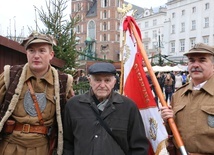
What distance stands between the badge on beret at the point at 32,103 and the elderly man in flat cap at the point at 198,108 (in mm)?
1276

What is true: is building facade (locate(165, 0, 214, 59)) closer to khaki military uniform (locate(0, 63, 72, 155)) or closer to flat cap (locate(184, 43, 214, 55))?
flat cap (locate(184, 43, 214, 55))

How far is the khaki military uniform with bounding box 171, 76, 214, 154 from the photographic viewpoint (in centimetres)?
286

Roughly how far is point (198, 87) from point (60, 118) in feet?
5.02

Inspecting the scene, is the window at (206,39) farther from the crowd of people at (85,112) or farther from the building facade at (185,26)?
the crowd of people at (85,112)

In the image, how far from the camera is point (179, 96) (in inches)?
130

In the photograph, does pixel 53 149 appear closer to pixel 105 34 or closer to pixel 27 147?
pixel 27 147

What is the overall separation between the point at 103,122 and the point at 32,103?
2.74 feet

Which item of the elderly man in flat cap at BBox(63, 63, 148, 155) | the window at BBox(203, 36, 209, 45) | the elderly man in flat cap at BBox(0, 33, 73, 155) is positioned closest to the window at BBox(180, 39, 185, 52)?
the window at BBox(203, 36, 209, 45)

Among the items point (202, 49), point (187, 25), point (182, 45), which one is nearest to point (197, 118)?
point (202, 49)

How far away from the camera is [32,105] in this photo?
→ 304cm

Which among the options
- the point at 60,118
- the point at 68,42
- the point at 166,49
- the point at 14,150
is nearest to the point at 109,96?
the point at 60,118

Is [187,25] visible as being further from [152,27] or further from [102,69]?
[102,69]

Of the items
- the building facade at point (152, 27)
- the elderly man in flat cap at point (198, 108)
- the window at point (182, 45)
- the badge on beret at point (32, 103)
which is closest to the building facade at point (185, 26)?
the window at point (182, 45)

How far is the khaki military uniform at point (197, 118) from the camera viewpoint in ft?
9.37
